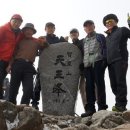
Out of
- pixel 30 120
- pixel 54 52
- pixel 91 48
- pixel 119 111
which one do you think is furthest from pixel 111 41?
pixel 30 120

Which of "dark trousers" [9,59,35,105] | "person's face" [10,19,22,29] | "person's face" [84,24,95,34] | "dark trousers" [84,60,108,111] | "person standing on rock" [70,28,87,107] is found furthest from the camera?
"person standing on rock" [70,28,87,107]

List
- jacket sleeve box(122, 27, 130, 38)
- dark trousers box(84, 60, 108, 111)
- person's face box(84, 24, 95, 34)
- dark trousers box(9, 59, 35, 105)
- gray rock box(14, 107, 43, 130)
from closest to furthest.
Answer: gray rock box(14, 107, 43, 130), jacket sleeve box(122, 27, 130, 38), dark trousers box(84, 60, 108, 111), dark trousers box(9, 59, 35, 105), person's face box(84, 24, 95, 34)

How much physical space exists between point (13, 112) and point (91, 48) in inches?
145

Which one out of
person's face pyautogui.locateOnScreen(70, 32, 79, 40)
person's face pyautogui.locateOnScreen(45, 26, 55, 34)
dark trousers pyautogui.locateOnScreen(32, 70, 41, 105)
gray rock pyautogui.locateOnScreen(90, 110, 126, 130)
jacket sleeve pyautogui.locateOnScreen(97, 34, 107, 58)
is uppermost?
person's face pyautogui.locateOnScreen(45, 26, 55, 34)

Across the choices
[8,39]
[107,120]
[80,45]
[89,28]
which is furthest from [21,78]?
[107,120]

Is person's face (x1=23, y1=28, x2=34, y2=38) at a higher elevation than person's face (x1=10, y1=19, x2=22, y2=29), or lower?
lower

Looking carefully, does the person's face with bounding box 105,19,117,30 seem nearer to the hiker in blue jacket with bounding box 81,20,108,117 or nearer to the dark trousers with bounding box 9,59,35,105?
the hiker in blue jacket with bounding box 81,20,108,117

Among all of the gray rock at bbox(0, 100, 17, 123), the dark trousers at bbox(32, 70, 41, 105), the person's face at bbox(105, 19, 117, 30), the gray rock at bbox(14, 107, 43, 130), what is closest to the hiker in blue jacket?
the person's face at bbox(105, 19, 117, 30)

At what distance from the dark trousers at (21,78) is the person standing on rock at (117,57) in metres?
1.94

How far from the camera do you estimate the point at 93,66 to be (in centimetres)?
832

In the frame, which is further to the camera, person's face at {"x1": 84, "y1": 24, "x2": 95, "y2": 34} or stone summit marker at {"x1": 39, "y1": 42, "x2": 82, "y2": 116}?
stone summit marker at {"x1": 39, "y1": 42, "x2": 82, "y2": 116}

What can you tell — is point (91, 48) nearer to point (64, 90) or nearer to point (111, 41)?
point (111, 41)

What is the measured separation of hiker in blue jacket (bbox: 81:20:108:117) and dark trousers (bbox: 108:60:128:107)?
261 millimetres

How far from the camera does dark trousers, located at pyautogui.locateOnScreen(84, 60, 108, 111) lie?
26.6 feet
